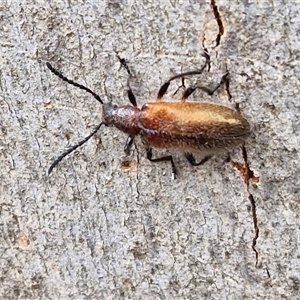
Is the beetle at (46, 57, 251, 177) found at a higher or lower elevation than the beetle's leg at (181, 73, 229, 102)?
lower

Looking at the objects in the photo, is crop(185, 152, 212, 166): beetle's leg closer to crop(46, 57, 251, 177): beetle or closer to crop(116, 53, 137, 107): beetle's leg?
crop(46, 57, 251, 177): beetle

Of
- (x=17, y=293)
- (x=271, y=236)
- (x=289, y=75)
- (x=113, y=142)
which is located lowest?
(x=17, y=293)

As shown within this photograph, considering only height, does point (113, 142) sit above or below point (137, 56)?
below

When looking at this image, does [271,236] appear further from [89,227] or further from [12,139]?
[12,139]

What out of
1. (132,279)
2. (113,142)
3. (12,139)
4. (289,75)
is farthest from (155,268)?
(289,75)

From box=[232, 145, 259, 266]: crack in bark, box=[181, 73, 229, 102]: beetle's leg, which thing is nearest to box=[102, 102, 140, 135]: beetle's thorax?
box=[181, 73, 229, 102]: beetle's leg

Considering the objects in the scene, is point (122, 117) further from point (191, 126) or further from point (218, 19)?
point (218, 19)

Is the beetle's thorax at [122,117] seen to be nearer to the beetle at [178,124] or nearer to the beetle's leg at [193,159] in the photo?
the beetle at [178,124]

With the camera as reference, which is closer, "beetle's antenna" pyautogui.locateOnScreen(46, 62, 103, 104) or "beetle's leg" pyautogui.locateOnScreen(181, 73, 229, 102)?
"beetle's leg" pyautogui.locateOnScreen(181, 73, 229, 102)
